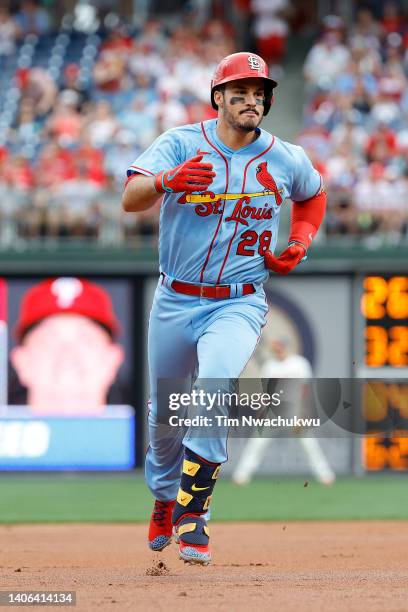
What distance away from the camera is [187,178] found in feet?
17.7

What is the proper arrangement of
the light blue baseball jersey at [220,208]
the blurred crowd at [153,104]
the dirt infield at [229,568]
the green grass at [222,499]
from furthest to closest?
the blurred crowd at [153,104] → the green grass at [222,499] → the light blue baseball jersey at [220,208] → the dirt infield at [229,568]

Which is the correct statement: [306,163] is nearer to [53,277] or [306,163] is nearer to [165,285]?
[165,285]

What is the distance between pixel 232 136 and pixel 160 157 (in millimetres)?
370

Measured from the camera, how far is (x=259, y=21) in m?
17.6

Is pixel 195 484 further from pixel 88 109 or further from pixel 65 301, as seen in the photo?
pixel 88 109

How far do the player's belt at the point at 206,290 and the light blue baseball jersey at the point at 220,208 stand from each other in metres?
0.03

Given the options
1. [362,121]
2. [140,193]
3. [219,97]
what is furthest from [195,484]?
[362,121]

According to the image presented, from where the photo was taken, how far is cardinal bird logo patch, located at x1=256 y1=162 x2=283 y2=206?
229 inches

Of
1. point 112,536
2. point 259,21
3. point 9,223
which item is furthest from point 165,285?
point 259,21

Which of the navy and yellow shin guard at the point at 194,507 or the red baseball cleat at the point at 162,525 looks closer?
the navy and yellow shin guard at the point at 194,507

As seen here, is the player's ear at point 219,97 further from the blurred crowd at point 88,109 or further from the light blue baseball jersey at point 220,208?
the blurred crowd at point 88,109

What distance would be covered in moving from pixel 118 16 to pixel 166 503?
13.6 metres

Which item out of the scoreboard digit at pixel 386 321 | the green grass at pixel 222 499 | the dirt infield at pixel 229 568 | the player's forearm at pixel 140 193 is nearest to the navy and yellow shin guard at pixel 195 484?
the dirt infield at pixel 229 568

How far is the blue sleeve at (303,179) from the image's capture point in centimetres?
603
